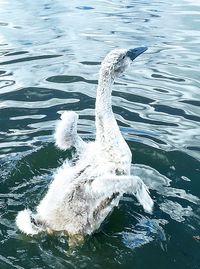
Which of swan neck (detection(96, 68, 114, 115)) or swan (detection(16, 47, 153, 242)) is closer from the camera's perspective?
swan (detection(16, 47, 153, 242))

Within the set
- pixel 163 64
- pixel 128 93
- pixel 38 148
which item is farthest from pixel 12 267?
pixel 163 64

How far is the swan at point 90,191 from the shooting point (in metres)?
5.16

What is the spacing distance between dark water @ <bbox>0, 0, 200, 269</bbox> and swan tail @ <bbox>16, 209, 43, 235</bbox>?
0.08 m

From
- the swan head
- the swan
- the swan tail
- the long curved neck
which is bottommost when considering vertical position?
the swan tail

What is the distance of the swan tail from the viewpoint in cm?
555

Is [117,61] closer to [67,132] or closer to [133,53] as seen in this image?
[133,53]

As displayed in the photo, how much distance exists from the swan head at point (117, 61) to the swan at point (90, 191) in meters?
0.54

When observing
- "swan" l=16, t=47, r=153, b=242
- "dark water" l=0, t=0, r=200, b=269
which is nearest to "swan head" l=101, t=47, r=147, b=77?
"swan" l=16, t=47, r=153, b=242

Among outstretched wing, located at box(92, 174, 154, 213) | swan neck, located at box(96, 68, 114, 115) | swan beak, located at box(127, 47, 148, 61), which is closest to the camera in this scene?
outstretched wing, located at box(92, 174, 154, 213)

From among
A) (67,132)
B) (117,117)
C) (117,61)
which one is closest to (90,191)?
(67,132)

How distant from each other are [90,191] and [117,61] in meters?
1.65

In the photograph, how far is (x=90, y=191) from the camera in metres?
5.39

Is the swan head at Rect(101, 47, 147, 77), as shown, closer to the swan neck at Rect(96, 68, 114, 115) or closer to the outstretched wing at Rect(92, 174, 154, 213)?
the swan neck at Rect(96, 68, 114, 115)

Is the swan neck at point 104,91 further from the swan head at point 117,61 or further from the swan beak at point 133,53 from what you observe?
the swan beak at point 133,53
